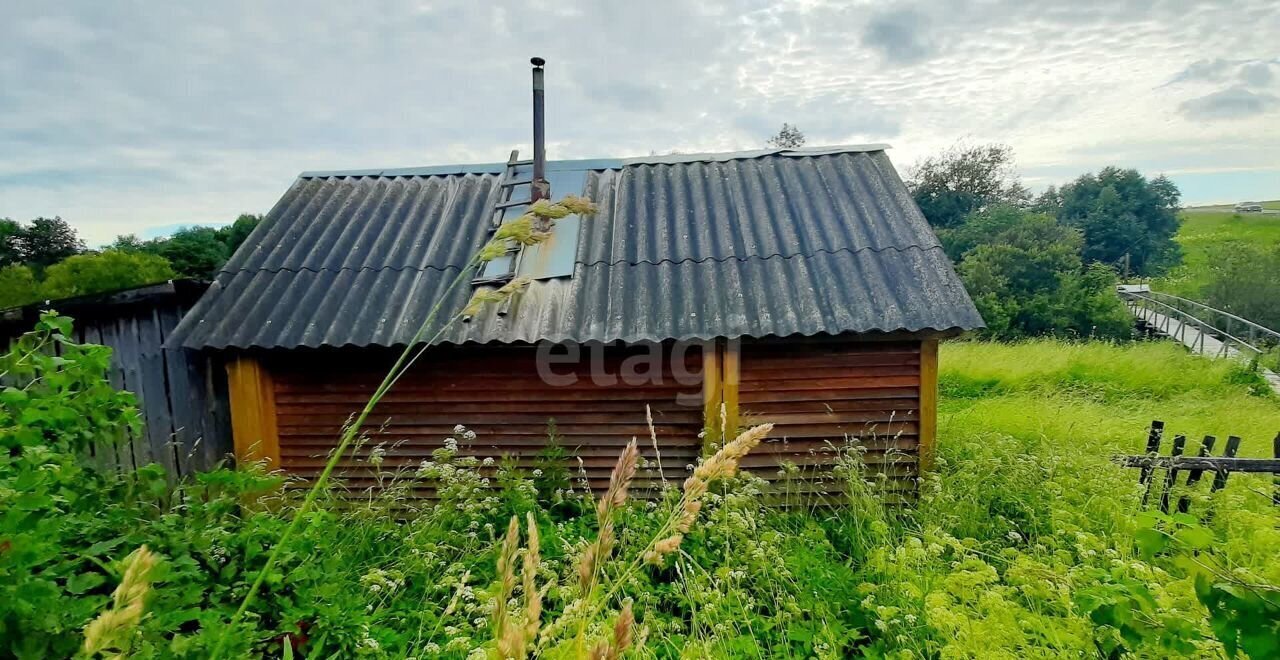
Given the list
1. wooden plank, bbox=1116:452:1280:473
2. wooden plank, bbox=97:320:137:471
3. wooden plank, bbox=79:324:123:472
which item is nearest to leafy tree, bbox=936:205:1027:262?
wooden plank, bbox=1116:452:1280:473

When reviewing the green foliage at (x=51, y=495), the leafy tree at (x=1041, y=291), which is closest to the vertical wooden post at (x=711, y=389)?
the green foliage at (x=51, y=495)

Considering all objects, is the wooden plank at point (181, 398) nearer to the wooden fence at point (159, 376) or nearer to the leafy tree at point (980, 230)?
the wooden fence at point (159, 376)

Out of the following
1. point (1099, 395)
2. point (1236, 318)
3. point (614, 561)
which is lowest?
point (1099, 395)

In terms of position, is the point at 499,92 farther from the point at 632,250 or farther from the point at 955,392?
the point at 955,392

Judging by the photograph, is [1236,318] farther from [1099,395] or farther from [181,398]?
[181,398]

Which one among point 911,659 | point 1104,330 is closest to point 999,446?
point 911,659

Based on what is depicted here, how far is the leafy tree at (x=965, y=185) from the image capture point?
31250 millimetres

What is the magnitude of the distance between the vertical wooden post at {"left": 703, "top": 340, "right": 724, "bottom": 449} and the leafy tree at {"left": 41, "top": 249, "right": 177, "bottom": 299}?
42.3 feet

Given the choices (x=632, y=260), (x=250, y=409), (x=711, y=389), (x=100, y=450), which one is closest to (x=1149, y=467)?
(x=711, y=389)

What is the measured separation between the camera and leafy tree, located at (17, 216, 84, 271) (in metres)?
12.6

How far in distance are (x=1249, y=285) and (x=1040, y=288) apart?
8.28 meters

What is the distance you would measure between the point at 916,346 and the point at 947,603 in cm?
218

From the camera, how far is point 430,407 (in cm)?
456

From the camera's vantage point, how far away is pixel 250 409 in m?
4.39
